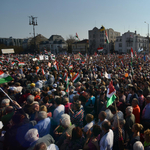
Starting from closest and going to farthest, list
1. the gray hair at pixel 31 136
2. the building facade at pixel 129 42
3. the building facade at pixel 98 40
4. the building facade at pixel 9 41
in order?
1. the gray hair at pixel 31 136
2. the building facade at pixel 129 42
3. the building facade at pixel 98 40
4. the building facade at pixel 9 41

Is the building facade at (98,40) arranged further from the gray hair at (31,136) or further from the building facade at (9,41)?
the building facade at (9,41)

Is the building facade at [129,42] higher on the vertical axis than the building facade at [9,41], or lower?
lower

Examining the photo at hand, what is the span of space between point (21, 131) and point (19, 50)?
252 ft

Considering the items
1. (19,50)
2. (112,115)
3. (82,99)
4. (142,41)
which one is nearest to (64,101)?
(82,99)

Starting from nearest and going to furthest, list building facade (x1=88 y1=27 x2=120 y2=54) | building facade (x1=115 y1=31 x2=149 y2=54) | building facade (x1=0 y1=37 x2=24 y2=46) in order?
building facade (x1=115 y1=31 x2=149 y2=54) → building facade (x1=88 y1=27 x2=120 y2=54) → building facade (x1=0 y1=37 x2=24 y2=46)

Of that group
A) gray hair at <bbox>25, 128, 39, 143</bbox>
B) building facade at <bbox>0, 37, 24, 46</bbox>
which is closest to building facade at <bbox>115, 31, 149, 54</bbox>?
gray hair at <bbox>25, 128, 39, 143</bbox>

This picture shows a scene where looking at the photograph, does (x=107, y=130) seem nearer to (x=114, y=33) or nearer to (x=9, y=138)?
(x=9, y=138)

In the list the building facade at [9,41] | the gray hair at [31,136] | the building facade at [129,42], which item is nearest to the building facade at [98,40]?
the building facade at [129,42]

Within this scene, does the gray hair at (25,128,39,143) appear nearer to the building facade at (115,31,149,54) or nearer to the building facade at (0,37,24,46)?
the building facade at (115,31,149,54)

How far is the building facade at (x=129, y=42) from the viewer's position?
5981cm

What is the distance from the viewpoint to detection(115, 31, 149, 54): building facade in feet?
196

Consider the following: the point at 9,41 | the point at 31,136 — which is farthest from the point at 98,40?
the point at 9,41

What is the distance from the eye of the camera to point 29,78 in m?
9.27

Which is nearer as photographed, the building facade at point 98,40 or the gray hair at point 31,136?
the gray hair at point 31,136
